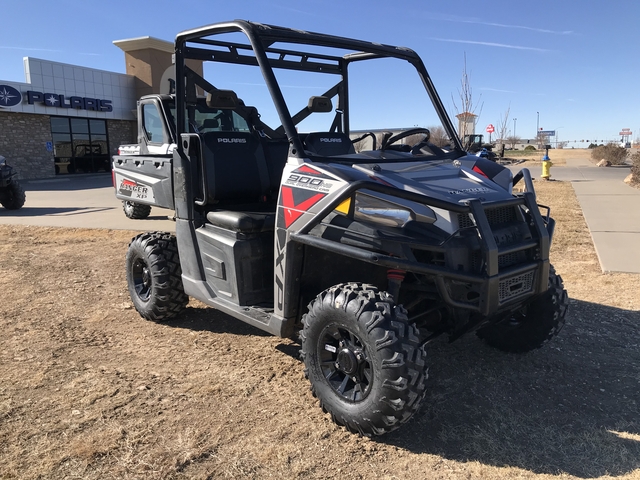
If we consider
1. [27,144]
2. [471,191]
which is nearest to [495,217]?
[471,191]

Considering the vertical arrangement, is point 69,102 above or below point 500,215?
above

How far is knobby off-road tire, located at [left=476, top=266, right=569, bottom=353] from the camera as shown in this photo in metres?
3.62

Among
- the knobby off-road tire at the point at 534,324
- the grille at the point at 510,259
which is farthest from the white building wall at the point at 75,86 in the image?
the grille at the point at 510,259

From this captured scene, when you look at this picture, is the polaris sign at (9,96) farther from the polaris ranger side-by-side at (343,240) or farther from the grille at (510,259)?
the grille at (510,259)

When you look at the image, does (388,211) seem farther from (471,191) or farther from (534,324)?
(534,324)

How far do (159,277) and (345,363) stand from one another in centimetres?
217

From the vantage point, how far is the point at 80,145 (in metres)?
25.9

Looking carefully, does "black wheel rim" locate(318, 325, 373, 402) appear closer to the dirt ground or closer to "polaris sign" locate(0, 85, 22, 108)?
the dirt ground

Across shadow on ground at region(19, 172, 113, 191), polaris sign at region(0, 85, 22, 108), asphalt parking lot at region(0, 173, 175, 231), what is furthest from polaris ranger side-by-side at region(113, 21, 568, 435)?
polaris sign at region(0, 85, 22, 108)

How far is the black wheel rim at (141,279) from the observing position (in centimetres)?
478

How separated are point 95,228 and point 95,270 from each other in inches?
128

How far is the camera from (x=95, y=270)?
21.8 feet

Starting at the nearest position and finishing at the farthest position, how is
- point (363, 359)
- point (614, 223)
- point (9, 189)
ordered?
point (363, 359)
point (614, 223)
point (9, 189)

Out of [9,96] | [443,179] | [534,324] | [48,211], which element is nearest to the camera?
[443,179]
